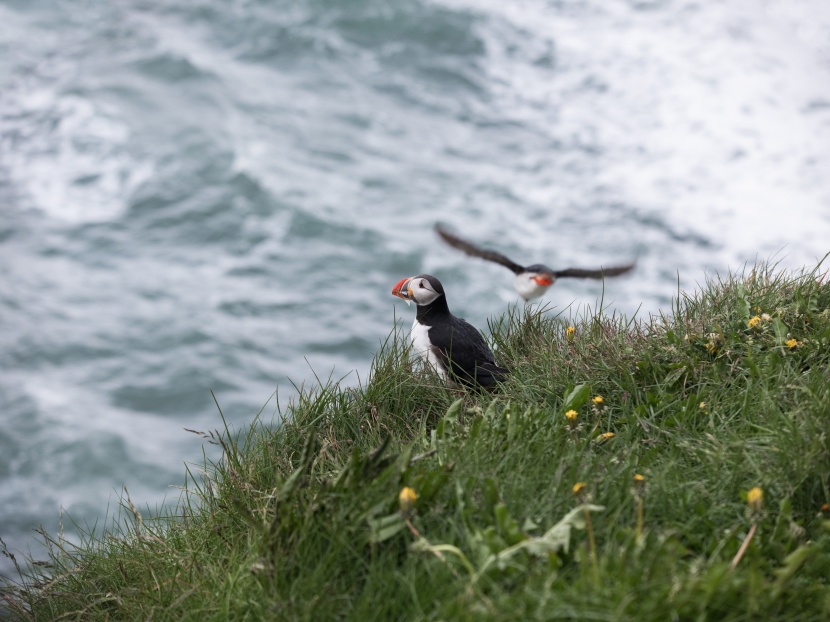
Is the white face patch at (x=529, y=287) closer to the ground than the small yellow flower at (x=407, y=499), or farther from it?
closer to the ground

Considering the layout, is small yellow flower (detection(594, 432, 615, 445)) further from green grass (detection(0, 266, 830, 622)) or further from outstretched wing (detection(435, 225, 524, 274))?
outstretched wing (detection(435, 225, 524, 274))

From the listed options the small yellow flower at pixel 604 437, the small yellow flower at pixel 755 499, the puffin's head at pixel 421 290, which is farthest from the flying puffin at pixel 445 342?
the small yellow flower at pixel 755 499

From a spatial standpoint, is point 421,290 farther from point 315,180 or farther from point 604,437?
point 315,180

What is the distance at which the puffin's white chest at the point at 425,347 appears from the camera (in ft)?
15.7

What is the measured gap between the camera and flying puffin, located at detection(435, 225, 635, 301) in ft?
20.9

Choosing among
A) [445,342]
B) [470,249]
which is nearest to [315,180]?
[470,249]

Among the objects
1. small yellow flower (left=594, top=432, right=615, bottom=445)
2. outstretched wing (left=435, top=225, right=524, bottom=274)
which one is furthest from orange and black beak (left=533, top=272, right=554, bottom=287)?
small yellow flower (left=594, top=432, right=615, bottom=445)

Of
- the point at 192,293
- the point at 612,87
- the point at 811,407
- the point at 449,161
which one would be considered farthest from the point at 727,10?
the point at 811,407

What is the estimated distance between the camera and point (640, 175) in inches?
989

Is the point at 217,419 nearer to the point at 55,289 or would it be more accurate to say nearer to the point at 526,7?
the point at 55,289

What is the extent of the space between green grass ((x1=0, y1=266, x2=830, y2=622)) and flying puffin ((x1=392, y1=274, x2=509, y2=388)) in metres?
0.14

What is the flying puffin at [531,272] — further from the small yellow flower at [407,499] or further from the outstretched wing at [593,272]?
the small yellow flower at [407,499]

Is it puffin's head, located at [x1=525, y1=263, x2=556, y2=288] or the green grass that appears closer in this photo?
the green grass

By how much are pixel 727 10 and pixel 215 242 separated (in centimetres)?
1851
